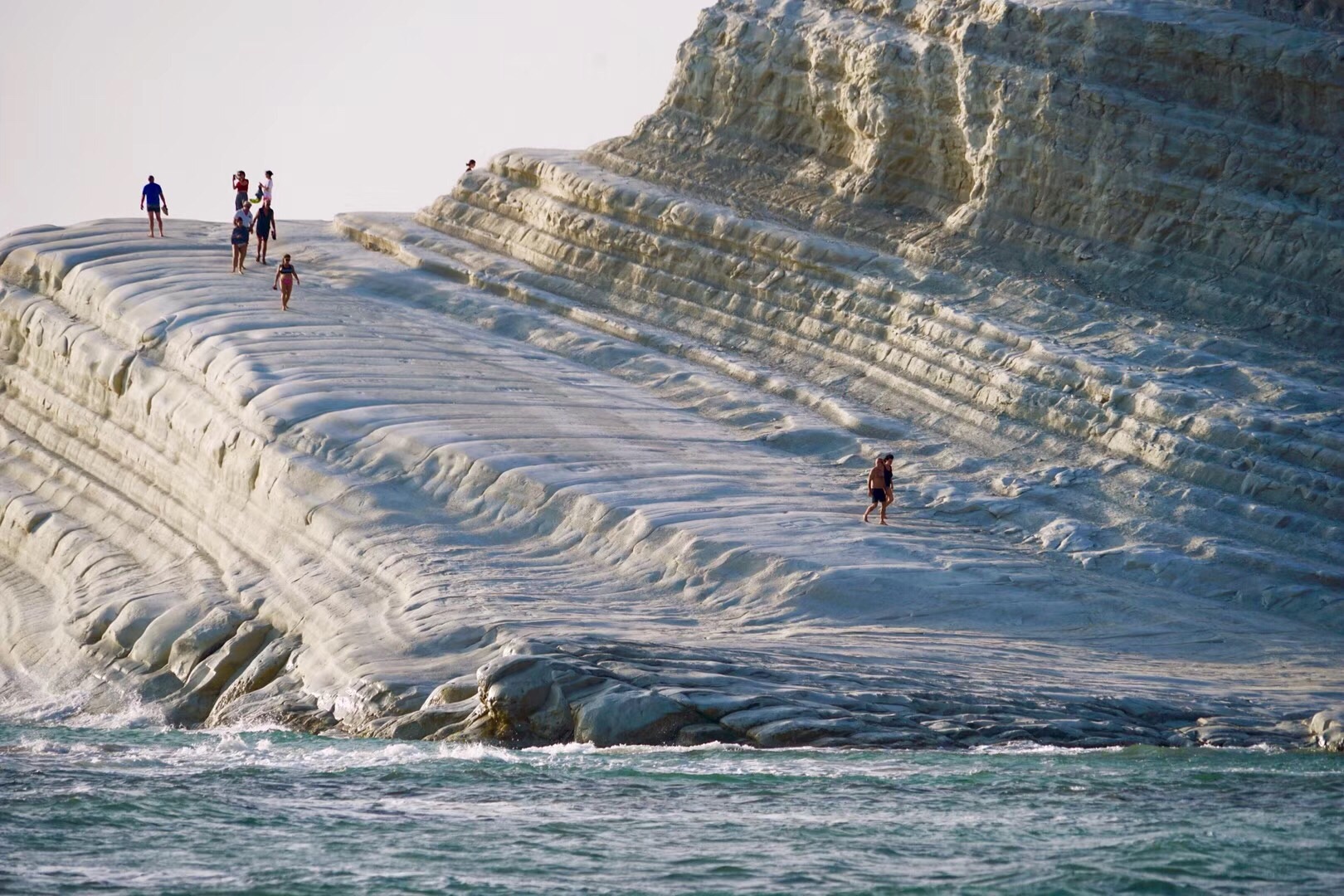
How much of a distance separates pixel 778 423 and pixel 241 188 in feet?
33.8

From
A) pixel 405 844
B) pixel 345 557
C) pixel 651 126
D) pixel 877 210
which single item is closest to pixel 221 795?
pixel 405 844

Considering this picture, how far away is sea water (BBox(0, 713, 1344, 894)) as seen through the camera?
1051cm

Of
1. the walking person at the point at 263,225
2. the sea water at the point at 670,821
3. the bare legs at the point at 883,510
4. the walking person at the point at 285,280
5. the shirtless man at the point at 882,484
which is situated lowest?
the sea water at the point at 670,821

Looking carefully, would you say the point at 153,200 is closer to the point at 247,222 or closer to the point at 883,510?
the point at 247,222

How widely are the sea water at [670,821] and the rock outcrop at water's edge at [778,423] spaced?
0.89m

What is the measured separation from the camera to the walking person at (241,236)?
86.8 feet

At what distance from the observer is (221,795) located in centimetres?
1259

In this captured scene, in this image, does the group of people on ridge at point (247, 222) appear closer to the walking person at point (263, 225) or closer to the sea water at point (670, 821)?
the walking person at point (263, 225)

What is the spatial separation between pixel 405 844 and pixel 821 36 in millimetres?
16132

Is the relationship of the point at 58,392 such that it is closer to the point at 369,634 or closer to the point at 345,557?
the point at 345,557

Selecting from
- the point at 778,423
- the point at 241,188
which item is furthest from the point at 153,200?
the point at 778,423

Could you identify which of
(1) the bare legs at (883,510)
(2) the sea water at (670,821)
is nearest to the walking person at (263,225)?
(1) the bare legs at (883,510)

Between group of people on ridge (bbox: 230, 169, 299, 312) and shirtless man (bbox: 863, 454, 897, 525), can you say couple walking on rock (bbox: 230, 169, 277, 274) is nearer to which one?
group of people on ridge (bbox: 230, 169, 299, 312)

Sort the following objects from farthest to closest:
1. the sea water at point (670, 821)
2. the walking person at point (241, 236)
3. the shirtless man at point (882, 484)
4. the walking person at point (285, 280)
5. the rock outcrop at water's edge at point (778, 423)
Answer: the walking person at point (241, 236) < the walking person at point (285, 280) < the shirtless man at point (882, 484) < the rock outcrop at water's edge at point (778, 423) < the sea water at point (670, 821)
